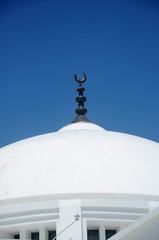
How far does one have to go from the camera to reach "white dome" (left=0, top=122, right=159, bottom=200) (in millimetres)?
13469

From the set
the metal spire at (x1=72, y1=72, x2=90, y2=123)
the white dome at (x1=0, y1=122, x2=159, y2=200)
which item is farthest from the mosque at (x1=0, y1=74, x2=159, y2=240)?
the metal spire at (x1=72, y1=72, x2=90, y2=123)

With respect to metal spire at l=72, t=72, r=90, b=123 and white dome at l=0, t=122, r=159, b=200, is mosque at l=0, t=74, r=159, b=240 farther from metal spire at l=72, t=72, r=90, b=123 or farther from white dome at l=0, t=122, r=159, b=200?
metal spire at l=72, t=72, r=90, b=123

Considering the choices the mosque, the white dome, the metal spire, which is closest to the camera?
the mosque

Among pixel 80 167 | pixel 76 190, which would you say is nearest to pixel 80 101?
pixel 80 167

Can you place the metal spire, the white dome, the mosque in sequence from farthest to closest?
the metal spire, the white dome, the mosque

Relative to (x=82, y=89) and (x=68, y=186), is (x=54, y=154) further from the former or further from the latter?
(x=82, y=89)

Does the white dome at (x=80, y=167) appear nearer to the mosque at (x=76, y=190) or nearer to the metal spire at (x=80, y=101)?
the mosque at (x=76, y=190)

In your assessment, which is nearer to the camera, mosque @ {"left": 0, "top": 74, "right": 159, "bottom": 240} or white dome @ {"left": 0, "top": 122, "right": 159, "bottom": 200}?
mosque @ {"left": 0, "top": 74, "right": 159, "bottom": 240}


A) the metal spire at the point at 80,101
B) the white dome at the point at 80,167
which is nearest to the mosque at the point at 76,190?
the white dome at the point at 80,167

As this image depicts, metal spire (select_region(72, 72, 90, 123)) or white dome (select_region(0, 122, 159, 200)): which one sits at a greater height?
→ metal spire (select_region(72, 72, 90, 123))

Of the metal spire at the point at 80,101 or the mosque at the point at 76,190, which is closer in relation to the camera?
the mosque at the point at 76,190

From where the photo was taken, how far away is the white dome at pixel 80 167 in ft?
44.2

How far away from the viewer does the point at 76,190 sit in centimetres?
1319

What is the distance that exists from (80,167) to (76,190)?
1.15 metres
